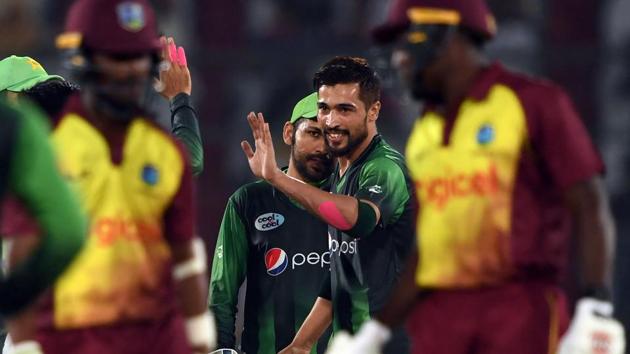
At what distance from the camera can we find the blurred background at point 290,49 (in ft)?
59.9

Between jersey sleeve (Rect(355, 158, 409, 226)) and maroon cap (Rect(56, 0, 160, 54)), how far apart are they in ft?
7.24

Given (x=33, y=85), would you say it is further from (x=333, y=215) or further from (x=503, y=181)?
(x=503, y=181)

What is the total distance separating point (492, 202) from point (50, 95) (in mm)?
2051

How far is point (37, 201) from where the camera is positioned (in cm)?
482

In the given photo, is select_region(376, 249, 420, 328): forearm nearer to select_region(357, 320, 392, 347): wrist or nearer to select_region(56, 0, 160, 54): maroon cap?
select_region(357, 320, 392, 347): wrist

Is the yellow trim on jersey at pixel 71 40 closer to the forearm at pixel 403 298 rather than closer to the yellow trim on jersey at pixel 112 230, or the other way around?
the yellow trim on jersey at pixel 112 230

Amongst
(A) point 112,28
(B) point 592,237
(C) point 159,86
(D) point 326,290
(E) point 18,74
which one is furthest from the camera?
(D) point 326,290

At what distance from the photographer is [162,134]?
6211mm

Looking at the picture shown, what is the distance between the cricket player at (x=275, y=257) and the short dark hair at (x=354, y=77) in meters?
0.30

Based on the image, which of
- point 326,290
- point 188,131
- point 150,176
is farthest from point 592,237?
point 326,290

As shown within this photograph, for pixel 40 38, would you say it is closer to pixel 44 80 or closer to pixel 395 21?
pixel 44 80

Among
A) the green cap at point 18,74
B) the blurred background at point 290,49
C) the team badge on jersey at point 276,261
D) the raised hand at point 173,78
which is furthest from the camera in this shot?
the blurred background at point 290,49

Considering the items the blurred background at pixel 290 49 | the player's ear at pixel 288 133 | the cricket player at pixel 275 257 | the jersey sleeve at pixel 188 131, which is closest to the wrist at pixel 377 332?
the jersey sleeve at pixel 188 131

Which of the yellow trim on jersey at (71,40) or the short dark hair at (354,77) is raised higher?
the yellow trim on jersey at (71,40)
